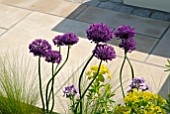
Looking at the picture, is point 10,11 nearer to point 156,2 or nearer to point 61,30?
point 61,30

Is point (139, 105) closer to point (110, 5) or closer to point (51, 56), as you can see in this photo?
point (51, 56)

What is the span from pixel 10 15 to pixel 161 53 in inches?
80.8

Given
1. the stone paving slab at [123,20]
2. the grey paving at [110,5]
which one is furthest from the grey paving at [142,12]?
the grey paving at [110,5]

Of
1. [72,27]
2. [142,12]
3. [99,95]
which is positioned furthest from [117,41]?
[99,95]

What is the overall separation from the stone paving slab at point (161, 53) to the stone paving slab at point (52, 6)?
1280mm

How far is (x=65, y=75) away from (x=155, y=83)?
925mm

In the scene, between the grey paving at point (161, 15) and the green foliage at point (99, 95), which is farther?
the grey paving at point (161, 15)

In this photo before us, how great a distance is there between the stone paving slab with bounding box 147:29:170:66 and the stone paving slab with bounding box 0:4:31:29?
1.81 metres

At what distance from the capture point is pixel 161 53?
14.8ft

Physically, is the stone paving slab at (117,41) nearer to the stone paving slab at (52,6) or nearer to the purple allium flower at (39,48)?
the stone paving slab at (52,6)

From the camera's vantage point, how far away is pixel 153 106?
2361 mm

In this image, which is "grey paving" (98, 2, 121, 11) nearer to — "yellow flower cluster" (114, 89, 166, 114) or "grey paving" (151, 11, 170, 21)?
"grey paving" (151, 11, 170, 21)

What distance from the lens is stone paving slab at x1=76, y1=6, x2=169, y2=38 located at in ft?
16.3

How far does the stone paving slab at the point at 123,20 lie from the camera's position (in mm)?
4961
